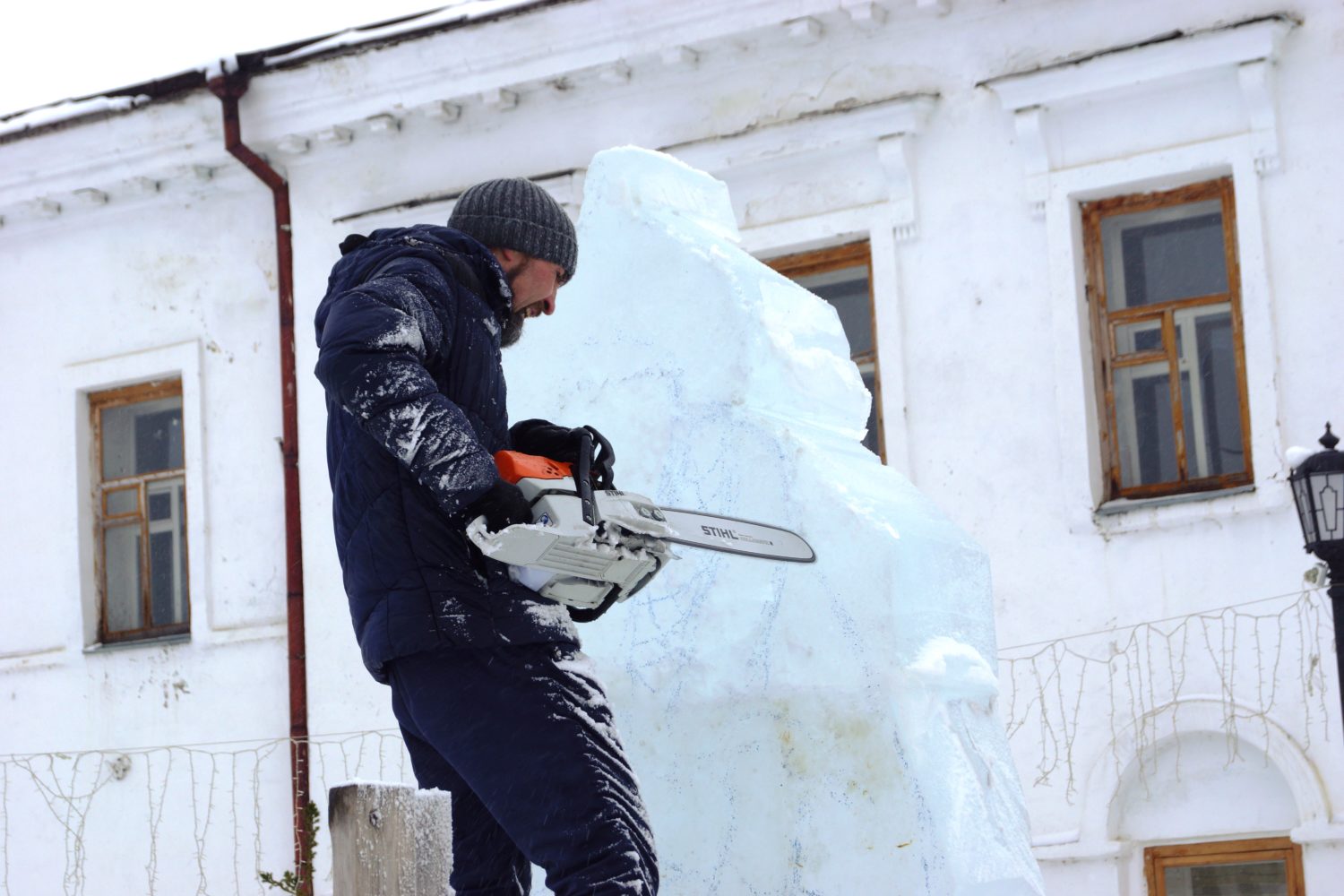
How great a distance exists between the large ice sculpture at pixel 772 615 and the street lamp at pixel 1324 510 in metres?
3.58

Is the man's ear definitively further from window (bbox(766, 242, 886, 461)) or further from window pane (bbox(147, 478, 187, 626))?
window pane (bbox(147, 478, 187, 626))

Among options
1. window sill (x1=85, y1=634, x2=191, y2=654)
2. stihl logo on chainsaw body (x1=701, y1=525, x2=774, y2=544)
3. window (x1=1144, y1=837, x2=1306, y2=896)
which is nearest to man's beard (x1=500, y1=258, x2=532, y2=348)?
stihl logo on chainsaw body (x1=701, y1=525, x2=774, y2=544)

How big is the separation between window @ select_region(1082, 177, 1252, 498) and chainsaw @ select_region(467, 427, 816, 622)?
7.19m

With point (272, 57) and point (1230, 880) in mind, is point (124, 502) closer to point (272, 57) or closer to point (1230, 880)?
point (272, 57)

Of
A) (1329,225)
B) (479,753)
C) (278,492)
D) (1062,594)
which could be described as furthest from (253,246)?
(479,753)

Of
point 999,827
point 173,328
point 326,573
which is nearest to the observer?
point 999,827

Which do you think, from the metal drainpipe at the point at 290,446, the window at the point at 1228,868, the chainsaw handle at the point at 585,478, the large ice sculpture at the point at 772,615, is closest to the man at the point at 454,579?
the chainsaw handle at the point at 585,478

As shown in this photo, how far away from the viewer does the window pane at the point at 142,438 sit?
13242 mm

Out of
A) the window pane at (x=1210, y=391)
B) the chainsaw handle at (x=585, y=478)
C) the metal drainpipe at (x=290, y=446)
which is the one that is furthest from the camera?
the metal drainpipe at (x=290, y=446)

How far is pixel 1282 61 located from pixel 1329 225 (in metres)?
0.89

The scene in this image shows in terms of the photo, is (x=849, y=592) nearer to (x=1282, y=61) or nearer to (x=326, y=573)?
(x=1282, y=61)

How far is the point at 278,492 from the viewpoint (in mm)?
12516

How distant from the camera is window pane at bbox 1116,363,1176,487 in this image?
404 inches

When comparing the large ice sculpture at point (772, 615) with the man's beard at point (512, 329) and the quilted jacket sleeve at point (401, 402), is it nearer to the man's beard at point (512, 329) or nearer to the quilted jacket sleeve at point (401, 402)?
the man's beard at point (512, 329)
